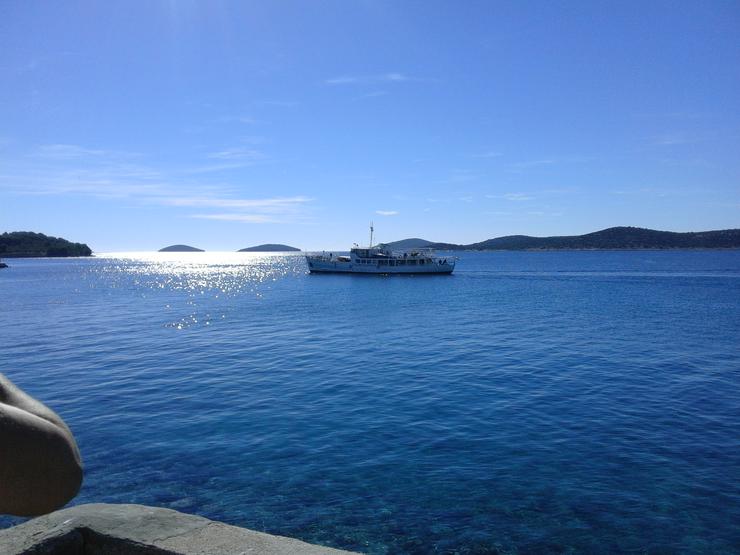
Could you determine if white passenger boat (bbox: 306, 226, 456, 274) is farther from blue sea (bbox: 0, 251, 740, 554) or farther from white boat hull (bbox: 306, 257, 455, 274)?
blue sea (bbox: 0, 251, 740, 554)

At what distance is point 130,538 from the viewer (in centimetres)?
476

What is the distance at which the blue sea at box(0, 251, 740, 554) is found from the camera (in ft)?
30.4

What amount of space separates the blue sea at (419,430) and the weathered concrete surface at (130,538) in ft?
13.1

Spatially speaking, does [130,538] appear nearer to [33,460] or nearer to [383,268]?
[33,460]

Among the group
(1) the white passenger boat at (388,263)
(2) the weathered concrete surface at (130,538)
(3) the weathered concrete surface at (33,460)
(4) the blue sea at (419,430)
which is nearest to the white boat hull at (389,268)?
(1) the white passenger boat at (388,263)

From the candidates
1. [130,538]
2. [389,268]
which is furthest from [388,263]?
[130,538]

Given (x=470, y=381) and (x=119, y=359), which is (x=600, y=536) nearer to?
(x=470, y=381)

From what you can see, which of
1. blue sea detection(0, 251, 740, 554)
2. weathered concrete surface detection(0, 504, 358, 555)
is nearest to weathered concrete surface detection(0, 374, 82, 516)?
weathered concrete surface detection(0, 504, 358, 555)

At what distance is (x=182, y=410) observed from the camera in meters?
15.9

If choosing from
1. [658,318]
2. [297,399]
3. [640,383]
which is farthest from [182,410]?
[658,318]

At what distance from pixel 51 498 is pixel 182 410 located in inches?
605

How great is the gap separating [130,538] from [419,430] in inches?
395

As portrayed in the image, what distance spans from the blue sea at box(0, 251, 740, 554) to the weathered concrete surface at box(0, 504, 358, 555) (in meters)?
3.98

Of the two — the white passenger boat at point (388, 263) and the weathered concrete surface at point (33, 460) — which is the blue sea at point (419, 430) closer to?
the weathered concrete surface at point (33, 460)
